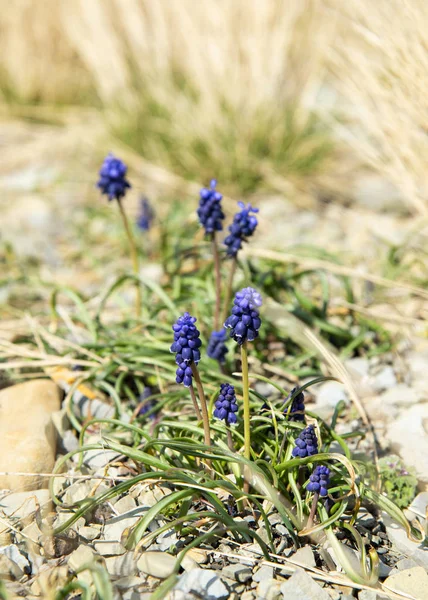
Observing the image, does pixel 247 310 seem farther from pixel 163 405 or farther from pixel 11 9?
pixel 11 9

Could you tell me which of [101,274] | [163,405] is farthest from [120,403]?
[101,274]

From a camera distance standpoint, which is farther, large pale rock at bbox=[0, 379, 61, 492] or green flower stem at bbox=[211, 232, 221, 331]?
green flower stem at bbox=[211, 232, 221, 331]

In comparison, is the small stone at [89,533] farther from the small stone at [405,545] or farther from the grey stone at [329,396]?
the grey stone at [329,396]

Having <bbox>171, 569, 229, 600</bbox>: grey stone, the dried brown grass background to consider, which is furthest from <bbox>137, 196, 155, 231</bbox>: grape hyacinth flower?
<bbox>171, 569, 229, 600</bbox>: grey stone

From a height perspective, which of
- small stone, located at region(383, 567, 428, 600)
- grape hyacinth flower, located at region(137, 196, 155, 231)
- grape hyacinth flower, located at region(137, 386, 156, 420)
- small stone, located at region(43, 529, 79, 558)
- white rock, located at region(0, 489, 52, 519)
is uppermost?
grape hyacinth flower, located at region(137, 196, 155, 231)

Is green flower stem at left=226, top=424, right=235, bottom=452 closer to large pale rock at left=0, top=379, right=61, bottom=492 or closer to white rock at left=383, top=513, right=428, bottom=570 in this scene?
white rock at left=383, top=513, right=428, bottom=570

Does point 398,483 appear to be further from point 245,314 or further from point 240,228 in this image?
point 240,228

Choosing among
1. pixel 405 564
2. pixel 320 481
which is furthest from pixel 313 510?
pixel 405 564
